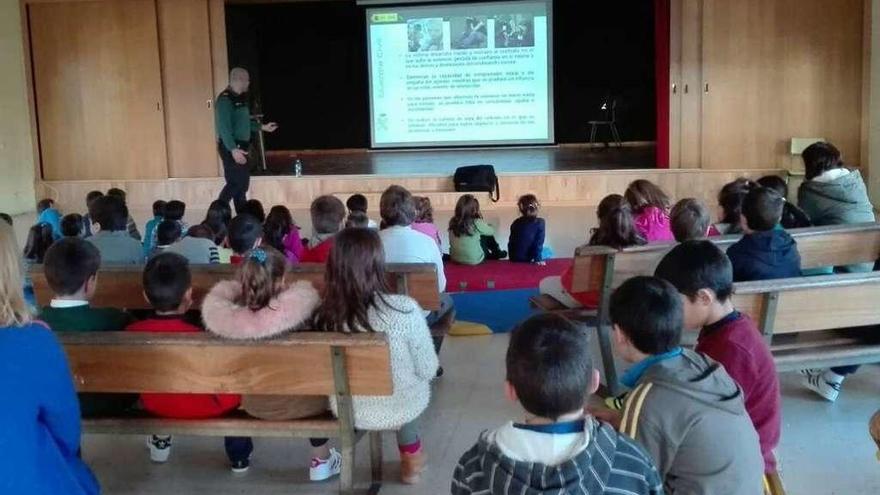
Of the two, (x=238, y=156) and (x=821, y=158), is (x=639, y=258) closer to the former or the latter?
(x=821, y=158)

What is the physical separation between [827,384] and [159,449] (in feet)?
8.18

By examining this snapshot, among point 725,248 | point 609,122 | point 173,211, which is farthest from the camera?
point 609,122

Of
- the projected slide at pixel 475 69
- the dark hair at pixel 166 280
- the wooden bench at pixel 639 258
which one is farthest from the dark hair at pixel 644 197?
the projected slide at pixel 475 69

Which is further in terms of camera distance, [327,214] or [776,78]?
[776,78]

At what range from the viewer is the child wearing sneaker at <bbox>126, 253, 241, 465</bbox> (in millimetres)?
2877

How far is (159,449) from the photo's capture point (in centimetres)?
333

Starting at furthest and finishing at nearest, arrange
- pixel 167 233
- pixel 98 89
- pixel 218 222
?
1. pixel 98 89
2. pixel 218 222
3. pixel 167 233

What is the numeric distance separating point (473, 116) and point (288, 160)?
2911 mm

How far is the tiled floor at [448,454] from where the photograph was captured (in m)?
3.07

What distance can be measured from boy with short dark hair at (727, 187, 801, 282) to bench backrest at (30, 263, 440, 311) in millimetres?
1133

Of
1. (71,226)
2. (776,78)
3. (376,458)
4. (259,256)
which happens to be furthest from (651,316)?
(776,78)

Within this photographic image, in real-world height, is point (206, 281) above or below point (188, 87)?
below

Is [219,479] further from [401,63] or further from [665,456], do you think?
[401,63]

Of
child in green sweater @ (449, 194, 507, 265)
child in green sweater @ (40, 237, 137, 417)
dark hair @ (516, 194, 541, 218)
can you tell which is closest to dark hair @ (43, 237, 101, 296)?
Result: child in green sweater @ (40, 237, 137, 417)
